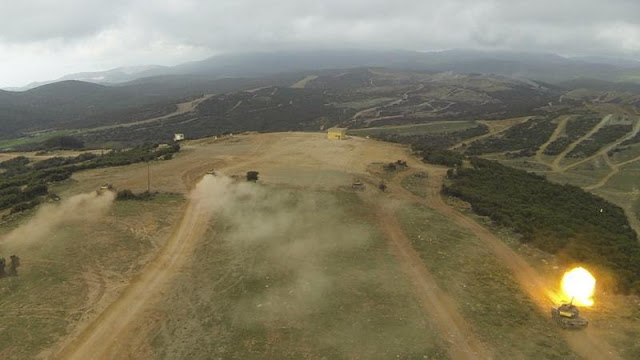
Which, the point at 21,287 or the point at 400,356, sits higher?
the point at 21,287

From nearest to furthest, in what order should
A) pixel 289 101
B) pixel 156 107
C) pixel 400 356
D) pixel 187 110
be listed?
pixel 400 356 < pixel 187 110 < pixel 156 107 < pixel 289 101

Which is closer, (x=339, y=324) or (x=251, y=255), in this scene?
(x=339, y=324)

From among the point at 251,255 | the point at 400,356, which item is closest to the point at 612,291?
the point at 400,356

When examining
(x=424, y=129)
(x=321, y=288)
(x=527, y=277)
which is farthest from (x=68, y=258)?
(x=424, y=129)

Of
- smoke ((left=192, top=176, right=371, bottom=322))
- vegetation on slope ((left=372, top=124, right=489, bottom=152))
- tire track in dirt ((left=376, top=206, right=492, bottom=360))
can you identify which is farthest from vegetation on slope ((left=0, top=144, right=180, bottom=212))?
vegetation on slope ((left=372, top=124, right=489, bottom=152))

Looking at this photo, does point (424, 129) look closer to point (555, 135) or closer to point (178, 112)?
point (555, 135)

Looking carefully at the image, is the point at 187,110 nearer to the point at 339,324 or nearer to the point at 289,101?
the point at 289,101

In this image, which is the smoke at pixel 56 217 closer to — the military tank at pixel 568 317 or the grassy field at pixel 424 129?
the military tank at pixel 568 317
